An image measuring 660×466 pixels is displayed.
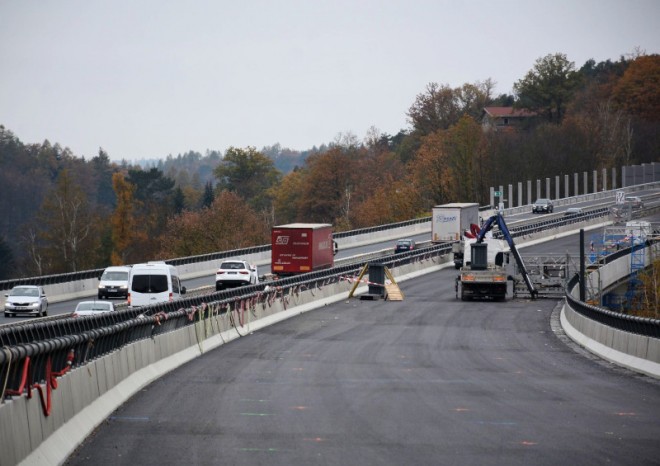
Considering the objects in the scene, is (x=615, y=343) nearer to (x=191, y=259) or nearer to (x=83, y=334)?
(x=83, y=334)

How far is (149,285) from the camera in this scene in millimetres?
43938

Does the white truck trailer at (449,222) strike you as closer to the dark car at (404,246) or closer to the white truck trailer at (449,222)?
the white truck trailer at (449,222)

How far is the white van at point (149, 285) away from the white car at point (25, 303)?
6.79m

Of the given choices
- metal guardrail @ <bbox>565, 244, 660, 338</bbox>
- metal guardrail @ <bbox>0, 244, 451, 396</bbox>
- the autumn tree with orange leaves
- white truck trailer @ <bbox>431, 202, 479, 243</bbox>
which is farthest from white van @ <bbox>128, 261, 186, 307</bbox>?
the autumn tree with orange leaves

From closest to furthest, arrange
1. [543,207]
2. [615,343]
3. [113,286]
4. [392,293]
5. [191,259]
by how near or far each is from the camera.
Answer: [615,343]
[392,293]
[113,286]
[191,259]
[543,207]

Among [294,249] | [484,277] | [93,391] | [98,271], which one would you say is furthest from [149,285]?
[93,391]

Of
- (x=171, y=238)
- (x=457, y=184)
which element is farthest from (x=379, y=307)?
(x=457, y=184)

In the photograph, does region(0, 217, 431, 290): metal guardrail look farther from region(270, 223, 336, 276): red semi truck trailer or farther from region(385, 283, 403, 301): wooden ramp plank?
region(385, 283, 403, 301): wooden ramp plank

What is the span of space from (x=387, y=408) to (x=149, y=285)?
25.3 meters

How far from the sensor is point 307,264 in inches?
2456

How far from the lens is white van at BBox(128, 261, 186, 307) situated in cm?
4372

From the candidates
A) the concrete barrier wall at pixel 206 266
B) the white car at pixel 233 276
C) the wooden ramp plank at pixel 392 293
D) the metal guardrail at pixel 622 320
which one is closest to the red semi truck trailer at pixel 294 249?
the white car at pixel 233 276

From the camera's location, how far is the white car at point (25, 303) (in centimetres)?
4838

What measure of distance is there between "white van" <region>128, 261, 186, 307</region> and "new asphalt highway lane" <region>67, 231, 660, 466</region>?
335 inches
